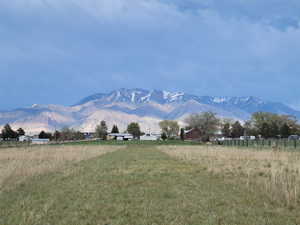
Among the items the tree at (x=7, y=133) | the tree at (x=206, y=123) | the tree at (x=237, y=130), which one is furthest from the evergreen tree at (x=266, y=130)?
the tree at (x=7, y=133)

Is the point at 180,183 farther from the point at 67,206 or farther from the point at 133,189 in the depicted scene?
the point at 67,206

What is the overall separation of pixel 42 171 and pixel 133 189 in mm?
7535

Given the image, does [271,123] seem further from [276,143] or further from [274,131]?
[276,143]

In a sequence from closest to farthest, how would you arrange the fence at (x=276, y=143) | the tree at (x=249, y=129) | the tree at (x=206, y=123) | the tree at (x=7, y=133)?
the fence at (x=276, y=143) → the tree at (x=206, y=123) → the tree at (x=249, y=129) → the tree at (x=7, y=133)

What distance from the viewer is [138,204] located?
913 cm

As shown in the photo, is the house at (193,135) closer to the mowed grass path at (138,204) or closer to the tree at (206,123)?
the tree at (206,123)

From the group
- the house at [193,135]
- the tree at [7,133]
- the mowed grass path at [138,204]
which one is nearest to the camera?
the mowed grass path at [138,204]

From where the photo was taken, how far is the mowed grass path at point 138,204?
24.7 feet

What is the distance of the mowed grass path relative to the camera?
7.53m

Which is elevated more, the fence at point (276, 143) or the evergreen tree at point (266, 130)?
the evergreen tree at point (266, 130)

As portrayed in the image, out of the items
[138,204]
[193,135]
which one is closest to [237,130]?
[193,135]

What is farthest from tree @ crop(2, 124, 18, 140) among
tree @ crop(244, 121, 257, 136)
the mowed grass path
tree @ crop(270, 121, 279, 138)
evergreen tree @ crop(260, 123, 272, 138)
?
the mowed grass path

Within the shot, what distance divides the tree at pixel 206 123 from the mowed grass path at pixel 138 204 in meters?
117

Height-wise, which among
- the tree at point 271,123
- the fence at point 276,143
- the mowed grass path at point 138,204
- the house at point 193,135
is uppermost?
the tree at point 271,123
